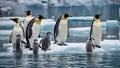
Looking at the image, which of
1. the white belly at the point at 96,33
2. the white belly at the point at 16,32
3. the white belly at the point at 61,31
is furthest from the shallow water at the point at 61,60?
the white belly at the point at 61,31

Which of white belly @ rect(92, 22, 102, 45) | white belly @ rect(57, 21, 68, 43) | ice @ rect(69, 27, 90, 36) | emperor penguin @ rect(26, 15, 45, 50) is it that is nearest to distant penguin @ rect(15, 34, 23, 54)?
emperor penguin @ rect(26, 15, 45, 50)

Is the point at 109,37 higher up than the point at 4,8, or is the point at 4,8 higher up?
the point at 4,8

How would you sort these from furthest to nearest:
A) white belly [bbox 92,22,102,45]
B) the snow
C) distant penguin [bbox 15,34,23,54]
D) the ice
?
the ice
white belly [bbox 92,22,102,45]
the snow
distant penguin [bbox 15,34,23,54]

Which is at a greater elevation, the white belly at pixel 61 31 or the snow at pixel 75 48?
the white belly at pixel 61 31

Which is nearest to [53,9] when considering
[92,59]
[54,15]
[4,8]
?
[54,15]

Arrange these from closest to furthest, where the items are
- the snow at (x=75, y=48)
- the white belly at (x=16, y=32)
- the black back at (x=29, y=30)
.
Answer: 1. the snow at (x=75, y=48)
2. the white belly at (x=16, y=32)
3. the black back at (x=29, y=30)

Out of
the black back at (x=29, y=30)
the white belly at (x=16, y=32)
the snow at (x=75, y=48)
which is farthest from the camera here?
the black back at (x=29, y=30)

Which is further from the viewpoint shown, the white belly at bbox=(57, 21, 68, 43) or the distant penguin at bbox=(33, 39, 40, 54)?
the white belly at bbox=(57, 21, 68, 43)

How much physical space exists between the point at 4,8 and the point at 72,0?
5.90 feet

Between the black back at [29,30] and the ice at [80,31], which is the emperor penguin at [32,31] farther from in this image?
the ice at [80,31]

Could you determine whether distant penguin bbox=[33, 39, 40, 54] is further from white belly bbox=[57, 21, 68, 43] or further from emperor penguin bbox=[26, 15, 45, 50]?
white belly bbox=[57, 21, 68, 43]

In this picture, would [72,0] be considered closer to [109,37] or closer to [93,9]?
[93,9]

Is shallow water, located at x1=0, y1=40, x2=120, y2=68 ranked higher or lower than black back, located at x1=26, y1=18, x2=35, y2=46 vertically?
lower

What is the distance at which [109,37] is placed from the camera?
9.86 meters
